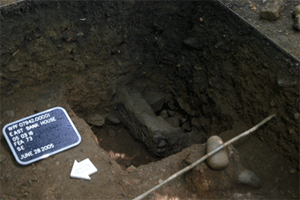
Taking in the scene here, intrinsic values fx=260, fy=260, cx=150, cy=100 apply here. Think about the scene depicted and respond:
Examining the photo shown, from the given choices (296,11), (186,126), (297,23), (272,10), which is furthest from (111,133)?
(296,11)

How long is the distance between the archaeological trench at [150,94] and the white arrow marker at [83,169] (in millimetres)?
68

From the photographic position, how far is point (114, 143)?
13.8ft

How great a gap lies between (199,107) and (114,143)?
1.53 meters

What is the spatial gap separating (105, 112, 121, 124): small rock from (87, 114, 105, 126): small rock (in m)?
0.12

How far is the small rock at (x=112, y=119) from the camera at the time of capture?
14.4 ft

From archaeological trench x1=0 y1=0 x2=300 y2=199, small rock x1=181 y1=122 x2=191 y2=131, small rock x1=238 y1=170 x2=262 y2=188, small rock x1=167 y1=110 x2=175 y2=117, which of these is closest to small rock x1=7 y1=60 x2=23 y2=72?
archaeological trench x1=0 y1=0 x2=300 y2=199

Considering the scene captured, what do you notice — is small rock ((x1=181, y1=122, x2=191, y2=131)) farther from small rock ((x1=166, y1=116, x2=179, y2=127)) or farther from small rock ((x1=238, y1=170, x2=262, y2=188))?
small rock ((x1=238, y1=170, x2=262, y2=188))

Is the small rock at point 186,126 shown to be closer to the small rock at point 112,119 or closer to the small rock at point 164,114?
the small rock at point 164,114

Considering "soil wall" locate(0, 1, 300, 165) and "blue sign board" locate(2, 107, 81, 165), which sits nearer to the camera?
"blue sign board" locate(2, 107, 81, 165)

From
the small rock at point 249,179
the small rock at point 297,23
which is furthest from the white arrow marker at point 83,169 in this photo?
the small rock at point 297,23

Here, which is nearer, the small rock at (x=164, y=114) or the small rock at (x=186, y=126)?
the small rock at (x=186, y=126)

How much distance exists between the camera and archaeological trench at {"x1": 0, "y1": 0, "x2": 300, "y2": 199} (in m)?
2.96

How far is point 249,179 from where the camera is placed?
9.78ft

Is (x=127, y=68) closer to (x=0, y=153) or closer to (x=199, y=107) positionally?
(x=199, y=107)
